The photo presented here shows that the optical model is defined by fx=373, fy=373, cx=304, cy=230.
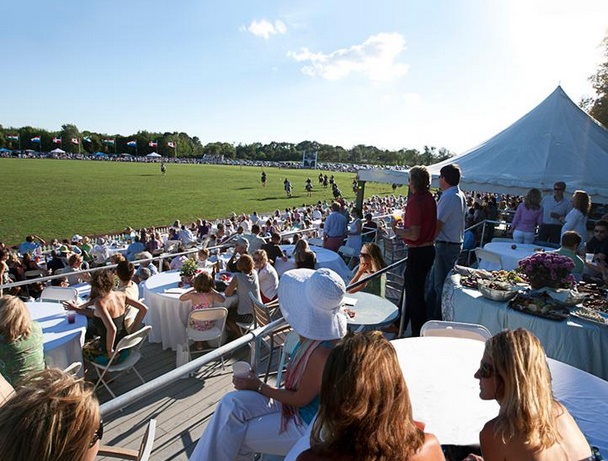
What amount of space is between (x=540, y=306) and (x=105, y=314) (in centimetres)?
484

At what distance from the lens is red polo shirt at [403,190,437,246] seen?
444cm

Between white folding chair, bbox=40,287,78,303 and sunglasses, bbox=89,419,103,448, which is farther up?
sunglasses, bbox=89,419,103,448

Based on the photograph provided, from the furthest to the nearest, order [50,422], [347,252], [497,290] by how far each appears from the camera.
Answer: [347,252]
[497,290]
[50,422]

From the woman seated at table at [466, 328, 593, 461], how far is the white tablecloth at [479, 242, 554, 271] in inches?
209

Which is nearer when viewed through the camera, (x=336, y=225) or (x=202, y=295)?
(x=202, y=295)

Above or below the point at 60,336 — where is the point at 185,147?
above

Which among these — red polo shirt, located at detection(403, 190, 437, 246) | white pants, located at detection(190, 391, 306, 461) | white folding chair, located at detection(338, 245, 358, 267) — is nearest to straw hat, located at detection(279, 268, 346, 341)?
white pants, located at detection(190, 391, 306, 461)

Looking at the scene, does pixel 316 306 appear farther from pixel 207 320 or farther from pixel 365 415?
pixel 207 320

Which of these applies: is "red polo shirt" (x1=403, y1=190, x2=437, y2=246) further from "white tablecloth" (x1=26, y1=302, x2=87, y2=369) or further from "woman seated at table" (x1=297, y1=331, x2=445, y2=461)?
"white tablecloth" (x1=26, y1=302, x2=87, y2=369)

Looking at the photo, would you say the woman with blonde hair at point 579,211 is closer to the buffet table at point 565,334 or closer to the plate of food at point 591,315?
the plate of food at point 591,315

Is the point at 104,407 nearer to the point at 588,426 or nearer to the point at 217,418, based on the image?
the point at 217,418

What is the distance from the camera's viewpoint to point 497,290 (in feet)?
13.1

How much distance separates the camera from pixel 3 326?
336 centimetres

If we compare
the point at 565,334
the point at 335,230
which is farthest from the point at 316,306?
the point at 335,230
